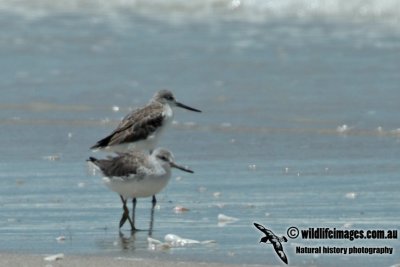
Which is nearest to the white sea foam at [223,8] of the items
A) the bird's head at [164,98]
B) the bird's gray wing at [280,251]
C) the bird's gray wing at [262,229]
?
the bird's head at [164,98]

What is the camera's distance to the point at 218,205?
7.74 meters

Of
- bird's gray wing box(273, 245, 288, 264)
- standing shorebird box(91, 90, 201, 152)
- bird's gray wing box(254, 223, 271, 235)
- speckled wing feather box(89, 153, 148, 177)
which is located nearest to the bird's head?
standing shorebird box(91, 90, 201, 152)

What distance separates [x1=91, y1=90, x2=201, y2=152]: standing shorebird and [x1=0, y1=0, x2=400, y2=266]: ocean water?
0.97 ft

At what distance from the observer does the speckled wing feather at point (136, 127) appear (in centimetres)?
924

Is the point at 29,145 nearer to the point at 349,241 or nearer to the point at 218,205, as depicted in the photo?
the point at 218,205

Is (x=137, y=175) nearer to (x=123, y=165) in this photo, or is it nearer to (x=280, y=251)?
(x=123, y=165)

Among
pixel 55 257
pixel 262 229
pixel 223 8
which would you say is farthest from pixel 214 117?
pixel 223 8

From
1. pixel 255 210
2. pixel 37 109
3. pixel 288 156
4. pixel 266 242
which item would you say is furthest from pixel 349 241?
pixel 37 109

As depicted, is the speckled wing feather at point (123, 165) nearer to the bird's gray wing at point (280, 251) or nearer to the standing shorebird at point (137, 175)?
the standing shorebird at point (137, 175)

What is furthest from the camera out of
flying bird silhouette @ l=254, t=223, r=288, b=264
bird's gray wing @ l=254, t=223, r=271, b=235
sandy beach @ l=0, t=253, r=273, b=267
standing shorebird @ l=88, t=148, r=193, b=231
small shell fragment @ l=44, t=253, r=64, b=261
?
standing shorebird @ l=88, t=148, r=193, b=231

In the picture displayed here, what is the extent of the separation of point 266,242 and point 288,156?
3.06 meters

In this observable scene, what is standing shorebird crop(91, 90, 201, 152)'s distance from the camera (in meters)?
9.23

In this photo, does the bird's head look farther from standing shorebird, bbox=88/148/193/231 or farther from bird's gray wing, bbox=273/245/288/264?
bird's gray wing, bbox=273/245/288/264

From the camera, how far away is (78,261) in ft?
20.2
